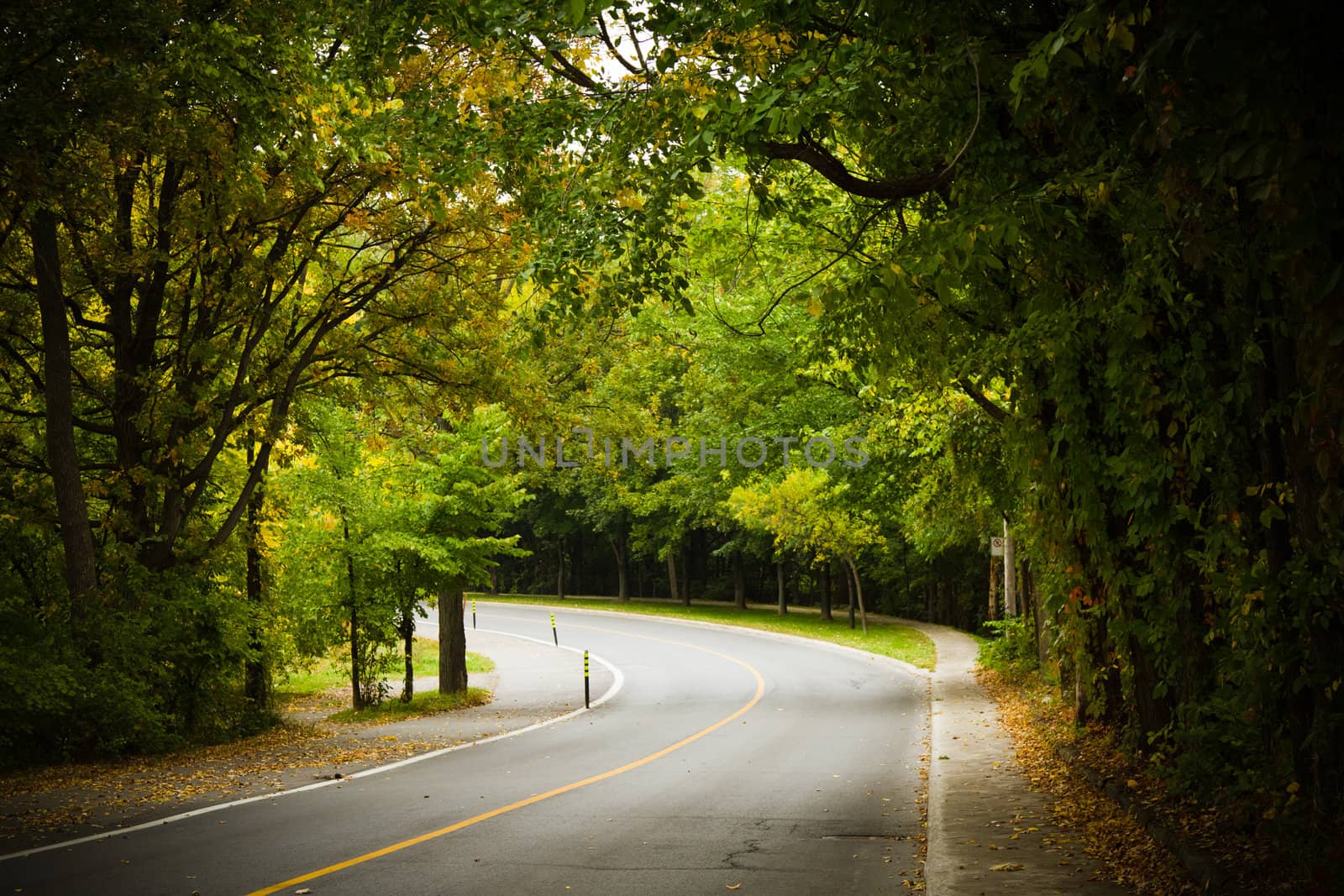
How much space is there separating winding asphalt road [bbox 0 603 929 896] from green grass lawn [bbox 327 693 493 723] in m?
4.49

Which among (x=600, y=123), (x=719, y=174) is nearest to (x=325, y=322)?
(x=719, y=174)

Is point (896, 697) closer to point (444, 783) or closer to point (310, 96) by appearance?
point (444, 783)

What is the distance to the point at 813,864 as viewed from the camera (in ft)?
27.7

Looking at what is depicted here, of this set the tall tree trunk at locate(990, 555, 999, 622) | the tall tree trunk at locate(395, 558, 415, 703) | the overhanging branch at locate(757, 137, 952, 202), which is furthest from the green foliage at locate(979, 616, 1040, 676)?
the overhanging branch at locate(757, 137, 952, 202)

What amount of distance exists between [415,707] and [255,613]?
5518mm

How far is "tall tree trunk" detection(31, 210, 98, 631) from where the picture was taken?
1364cm

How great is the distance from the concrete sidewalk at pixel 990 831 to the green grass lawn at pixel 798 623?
14442 millimetres

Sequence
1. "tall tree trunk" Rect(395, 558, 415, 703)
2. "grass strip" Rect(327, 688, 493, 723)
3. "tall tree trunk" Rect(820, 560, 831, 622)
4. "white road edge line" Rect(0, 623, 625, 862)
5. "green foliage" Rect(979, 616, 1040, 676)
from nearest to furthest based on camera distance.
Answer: "white road edge line" Rect(0, 623, 625, 862) < "grass strip" Rect(327, 688, 493, 723) < "green foliage" Rect(979, 616, 1040, 676) < "tall tree trunk" Rect(395, 558, 415, 703) < "tall tree trunk" Rect(820, 560, 831, 622)

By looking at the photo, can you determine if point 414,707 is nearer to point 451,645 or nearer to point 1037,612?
point 451,645

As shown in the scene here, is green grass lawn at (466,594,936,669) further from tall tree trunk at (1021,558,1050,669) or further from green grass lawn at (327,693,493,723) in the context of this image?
green grass lawn at (327,693,493,723)

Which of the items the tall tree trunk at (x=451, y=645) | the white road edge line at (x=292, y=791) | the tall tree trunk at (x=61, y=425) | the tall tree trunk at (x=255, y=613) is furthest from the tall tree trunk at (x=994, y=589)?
the tall tree trunk at (x=61, y=425)

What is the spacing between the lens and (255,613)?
18.1 metres

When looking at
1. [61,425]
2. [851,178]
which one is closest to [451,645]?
[61,425]

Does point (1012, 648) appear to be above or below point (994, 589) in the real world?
below
